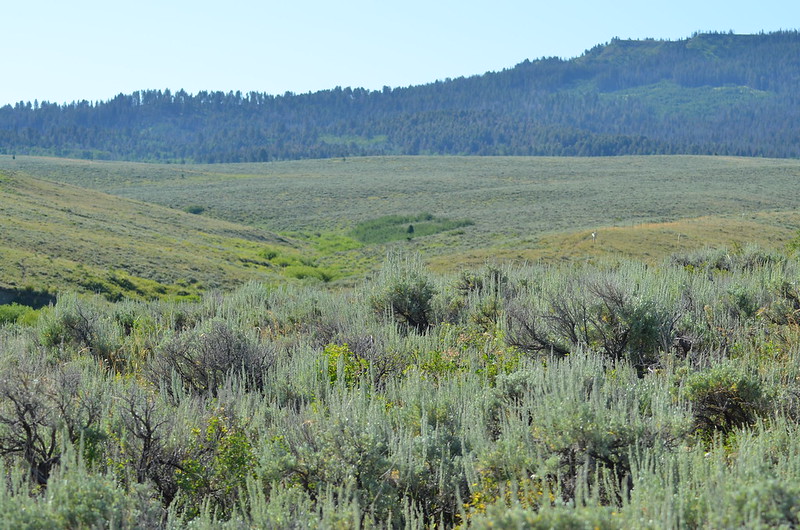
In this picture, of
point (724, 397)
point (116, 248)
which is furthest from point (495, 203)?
point (724, 397)

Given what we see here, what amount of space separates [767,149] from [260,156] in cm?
12685

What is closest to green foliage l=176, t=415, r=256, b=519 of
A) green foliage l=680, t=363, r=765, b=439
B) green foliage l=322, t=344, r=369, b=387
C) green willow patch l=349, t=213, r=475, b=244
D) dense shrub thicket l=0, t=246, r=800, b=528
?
dense shrub thicket l=0, t=246, r=800, b=528

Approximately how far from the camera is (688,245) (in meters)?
33.5

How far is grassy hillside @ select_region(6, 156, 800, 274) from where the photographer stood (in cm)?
3647

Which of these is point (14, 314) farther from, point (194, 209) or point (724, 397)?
point (194, 209)

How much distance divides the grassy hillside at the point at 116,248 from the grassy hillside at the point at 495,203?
4693 millimetres

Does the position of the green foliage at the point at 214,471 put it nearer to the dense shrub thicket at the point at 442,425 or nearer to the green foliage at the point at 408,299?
the dense shrub thicket at the point at 442,425

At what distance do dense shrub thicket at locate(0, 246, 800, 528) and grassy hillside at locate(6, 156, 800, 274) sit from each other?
21852mm

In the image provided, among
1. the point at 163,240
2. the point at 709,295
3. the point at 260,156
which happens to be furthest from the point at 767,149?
the point at 709,295

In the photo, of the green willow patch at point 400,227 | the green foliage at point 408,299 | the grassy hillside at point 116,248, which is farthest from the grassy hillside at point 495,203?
the green foliage at point 408,299

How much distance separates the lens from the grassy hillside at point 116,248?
26219 millimetres

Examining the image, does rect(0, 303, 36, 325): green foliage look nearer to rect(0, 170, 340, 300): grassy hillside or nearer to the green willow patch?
rect(0, 170, 340, 300): grassy hillside

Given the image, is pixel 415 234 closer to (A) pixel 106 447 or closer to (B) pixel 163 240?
(B) pixel 163 240

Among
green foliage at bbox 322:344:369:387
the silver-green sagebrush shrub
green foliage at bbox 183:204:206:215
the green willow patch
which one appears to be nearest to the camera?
green foliage at bbox 322:344:369:387
